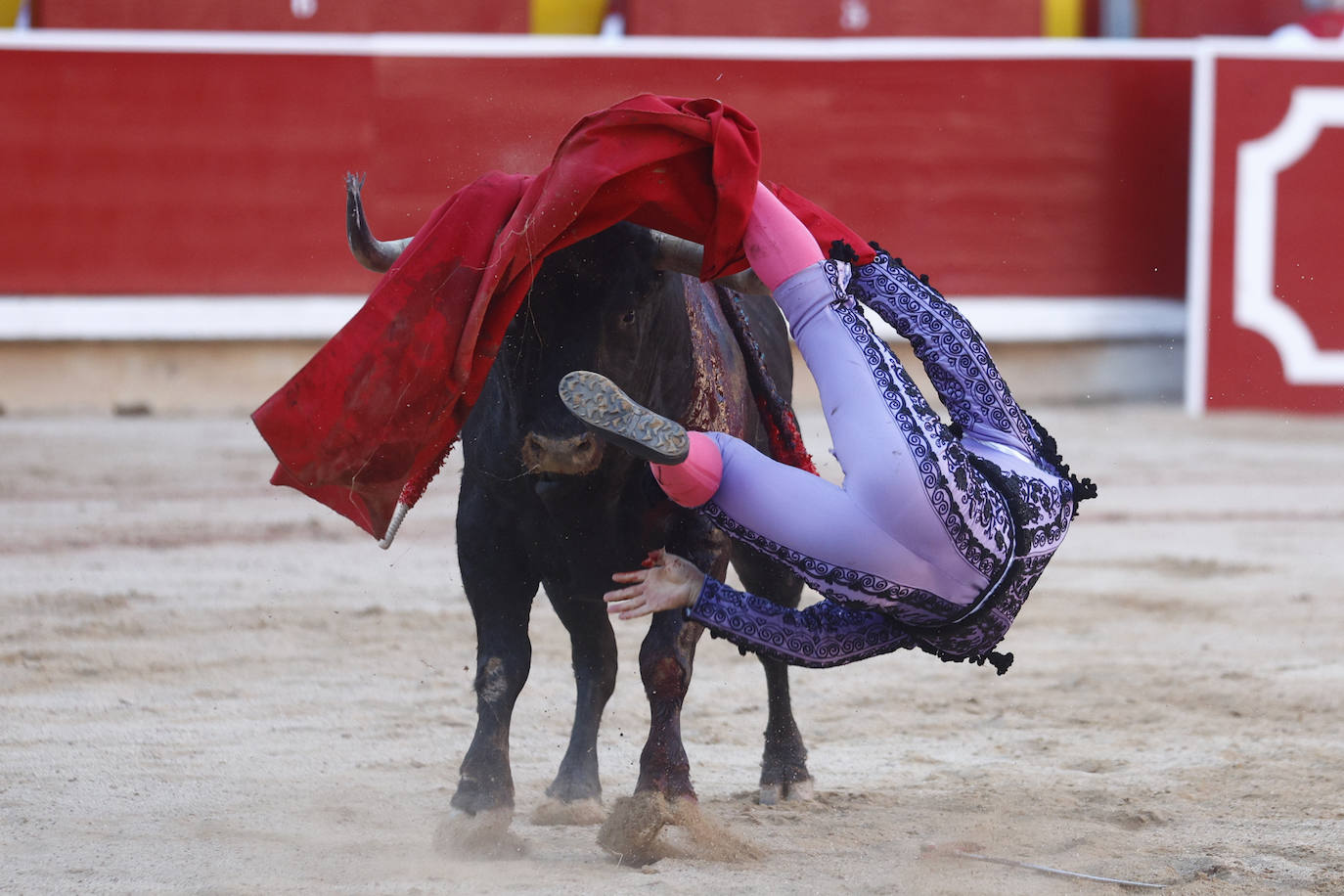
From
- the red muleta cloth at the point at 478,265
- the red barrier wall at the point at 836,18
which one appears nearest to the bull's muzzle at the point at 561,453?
the red muleta cloth at the point at 478,265

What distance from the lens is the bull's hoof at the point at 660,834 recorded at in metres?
2.34

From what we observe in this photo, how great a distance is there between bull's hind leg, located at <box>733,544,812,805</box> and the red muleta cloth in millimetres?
625

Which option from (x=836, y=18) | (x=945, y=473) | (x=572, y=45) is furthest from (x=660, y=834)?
(x=836, y=18)

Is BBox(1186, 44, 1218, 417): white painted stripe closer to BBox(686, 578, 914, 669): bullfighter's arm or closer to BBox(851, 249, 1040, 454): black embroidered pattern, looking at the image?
BBox(851, 249, 1040, 454): black embroidered pattern

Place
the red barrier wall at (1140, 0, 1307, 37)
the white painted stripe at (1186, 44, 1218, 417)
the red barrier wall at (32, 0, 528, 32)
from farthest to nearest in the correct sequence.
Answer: the red barrier wall at (1140, 0, 1307, 37) → the white painted stripe at (1186, 44, 1218, 417) → the red barrier wall at (32, 0, 528, 32)

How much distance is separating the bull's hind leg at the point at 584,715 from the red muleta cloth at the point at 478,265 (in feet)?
1.63

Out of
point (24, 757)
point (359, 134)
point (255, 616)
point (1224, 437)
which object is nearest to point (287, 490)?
point (255, 616)

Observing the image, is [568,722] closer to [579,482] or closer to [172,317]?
[579,482]

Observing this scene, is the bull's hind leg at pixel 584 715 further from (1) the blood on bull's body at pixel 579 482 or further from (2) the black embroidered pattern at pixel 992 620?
(2) the black embroidered pattern at pixel 992 620

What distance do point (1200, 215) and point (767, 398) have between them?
21.2 ft

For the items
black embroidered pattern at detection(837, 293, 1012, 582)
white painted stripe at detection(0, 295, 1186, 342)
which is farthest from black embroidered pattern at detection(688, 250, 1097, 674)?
white painted stripe at detection(0, 295, 1186, 342)

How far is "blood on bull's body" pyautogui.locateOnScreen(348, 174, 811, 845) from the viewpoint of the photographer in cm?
233

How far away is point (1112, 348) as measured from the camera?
29.4 feet

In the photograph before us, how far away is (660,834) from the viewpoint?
238 centimetres
